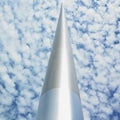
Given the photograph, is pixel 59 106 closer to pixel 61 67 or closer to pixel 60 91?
pixel 60 91

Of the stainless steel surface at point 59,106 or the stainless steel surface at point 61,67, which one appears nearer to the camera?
the stainless steel surface at point 59,106

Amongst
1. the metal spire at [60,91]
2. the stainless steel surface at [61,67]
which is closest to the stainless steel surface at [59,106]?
the metal spire at [60,91]

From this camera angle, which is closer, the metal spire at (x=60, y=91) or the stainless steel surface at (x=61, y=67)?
the metal spire at (x=60, y=91)

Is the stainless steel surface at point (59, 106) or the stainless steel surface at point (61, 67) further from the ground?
the stainless steel surface at point (61, 67)

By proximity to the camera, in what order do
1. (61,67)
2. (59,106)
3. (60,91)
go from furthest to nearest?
(61,67), (60,91), (59,106)

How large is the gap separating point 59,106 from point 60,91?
0.46m

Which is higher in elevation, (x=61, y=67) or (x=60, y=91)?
(x=61, y=67)

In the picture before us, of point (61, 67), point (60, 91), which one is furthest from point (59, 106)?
point (61, 67)

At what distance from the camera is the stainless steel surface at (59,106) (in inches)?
195

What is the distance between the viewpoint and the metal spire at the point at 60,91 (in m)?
5.02

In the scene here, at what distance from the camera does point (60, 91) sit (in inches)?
214

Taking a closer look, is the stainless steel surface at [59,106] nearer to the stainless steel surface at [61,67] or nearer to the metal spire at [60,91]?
the metal spire at [60,91]

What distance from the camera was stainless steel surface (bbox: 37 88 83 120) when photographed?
496 centimetres

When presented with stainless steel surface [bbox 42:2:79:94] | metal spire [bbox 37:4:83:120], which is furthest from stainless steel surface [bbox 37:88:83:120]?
stainless steel surface [bbox 42:2:79:94]
